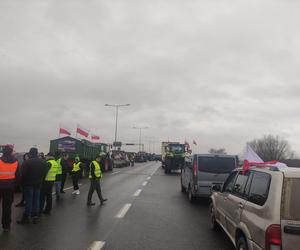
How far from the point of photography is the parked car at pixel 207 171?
13.3 metres

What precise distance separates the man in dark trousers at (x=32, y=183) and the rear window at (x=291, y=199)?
6.39m

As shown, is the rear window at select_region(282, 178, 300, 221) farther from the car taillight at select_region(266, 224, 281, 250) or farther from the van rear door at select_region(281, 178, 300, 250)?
the car taillight at select_region(266, 224, 281, 250)

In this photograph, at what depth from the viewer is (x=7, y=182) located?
8.52 metres

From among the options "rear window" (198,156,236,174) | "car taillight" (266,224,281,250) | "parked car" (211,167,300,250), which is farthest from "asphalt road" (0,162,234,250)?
"car taillight" (266,224,281,250)

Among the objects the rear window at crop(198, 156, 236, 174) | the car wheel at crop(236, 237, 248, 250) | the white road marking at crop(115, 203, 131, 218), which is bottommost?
the white road marking at crop(115, 203, 131, 218)

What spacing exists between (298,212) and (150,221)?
5659 millimetres

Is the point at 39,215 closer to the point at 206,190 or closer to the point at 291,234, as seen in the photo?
the point at 206,190

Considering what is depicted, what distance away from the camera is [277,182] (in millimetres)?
4965

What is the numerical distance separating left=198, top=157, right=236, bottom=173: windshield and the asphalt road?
1.26m

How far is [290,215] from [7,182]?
6079 mm

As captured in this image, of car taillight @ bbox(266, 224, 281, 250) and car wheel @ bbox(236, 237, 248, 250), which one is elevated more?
car taillight @ bbox(266, 224, 281, 250)

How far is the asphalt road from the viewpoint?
7.37 metres

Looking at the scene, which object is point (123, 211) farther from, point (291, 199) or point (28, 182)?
point (291, 199)

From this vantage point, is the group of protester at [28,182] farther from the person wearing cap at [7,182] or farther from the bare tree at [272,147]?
the bare tree at [272,147]
